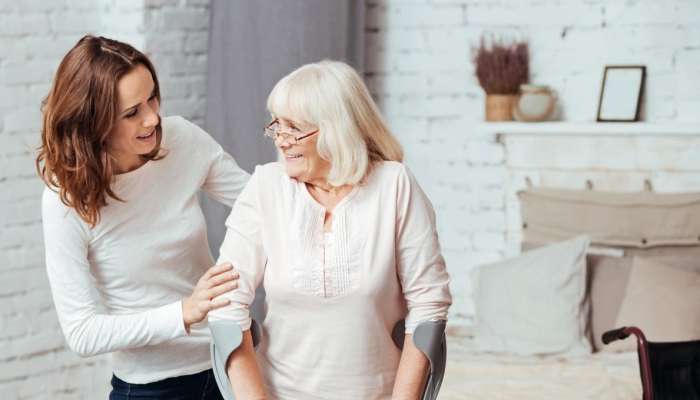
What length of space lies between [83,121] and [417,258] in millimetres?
719

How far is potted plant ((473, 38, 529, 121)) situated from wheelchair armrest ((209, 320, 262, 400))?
2.61 m

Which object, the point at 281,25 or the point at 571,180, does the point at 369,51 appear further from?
the point at 571,180

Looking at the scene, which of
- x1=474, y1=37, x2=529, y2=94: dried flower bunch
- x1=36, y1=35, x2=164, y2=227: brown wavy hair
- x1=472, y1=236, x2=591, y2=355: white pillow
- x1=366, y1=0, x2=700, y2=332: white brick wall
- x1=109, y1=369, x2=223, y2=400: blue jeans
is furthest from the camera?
x1=474, y1=37, x2=529, y2=94: dried flower bunch

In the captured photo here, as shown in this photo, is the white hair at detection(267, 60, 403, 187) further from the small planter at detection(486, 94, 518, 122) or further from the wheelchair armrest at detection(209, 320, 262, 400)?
the small planter at detection(486, 94, 518, 122)

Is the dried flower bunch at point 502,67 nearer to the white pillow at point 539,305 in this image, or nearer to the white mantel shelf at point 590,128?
the white mantel shelf at point 590,128

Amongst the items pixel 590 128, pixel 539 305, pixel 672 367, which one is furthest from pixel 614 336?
pixel 590 128

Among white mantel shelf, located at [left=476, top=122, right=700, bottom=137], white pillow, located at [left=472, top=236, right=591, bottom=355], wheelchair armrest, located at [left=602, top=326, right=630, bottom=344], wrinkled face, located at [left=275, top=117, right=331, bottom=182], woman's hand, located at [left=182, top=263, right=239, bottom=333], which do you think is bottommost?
white pillow, located at [left=472, top=236, right=591, bottom=355]

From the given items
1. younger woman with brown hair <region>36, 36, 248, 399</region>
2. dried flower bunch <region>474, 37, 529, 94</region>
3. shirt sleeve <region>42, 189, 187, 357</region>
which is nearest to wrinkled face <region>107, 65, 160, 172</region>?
younger woman with brown hair <region>36, 36, 248, 399</region>

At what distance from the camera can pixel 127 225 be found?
2.25 meters

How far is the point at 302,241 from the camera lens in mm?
1992

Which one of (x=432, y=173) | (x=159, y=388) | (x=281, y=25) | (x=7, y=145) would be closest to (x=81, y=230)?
(x=159, y=388)

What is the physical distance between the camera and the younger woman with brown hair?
2137 millimetres

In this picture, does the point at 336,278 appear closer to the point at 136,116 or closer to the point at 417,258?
the point at 417,258

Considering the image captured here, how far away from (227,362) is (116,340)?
30 centimetres
